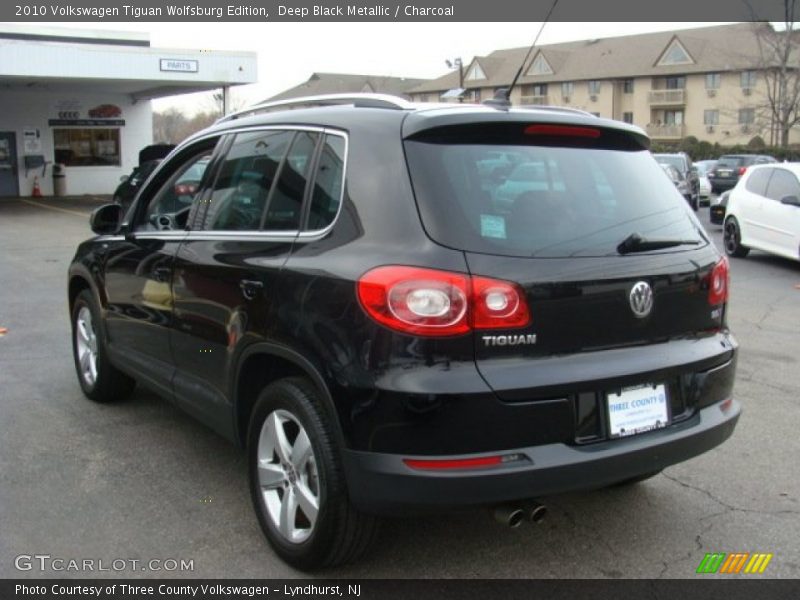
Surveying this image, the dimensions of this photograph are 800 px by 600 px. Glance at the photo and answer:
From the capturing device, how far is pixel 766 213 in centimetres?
1275

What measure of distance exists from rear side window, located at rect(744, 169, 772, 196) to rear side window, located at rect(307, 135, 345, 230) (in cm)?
1149

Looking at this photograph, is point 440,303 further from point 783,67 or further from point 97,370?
point 783,67

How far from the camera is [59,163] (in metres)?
28.3

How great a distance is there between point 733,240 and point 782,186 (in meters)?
1.61

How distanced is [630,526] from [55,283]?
907 cm

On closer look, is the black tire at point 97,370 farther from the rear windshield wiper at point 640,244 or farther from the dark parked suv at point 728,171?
the dark parked suv at point 728,171

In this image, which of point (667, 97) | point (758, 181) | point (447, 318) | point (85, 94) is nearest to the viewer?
point (447, 318)

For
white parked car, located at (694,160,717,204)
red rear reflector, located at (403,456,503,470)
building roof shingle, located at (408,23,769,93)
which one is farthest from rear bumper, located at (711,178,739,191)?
building roof shingle, located at (408,23,769,93)

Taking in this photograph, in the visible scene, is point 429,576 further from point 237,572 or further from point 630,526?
point 630,526

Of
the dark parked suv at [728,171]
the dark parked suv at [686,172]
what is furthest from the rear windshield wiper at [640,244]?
the dark parked suv at [728,171]

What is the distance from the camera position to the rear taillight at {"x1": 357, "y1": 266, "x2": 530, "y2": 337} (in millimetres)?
2746

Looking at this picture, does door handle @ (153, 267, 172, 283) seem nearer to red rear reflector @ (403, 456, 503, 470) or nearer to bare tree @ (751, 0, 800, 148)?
red rear reflector @ (403, 456, 503, 470)

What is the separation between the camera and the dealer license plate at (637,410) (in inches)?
117

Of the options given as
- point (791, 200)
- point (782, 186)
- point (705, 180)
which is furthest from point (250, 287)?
point (705, 180)
